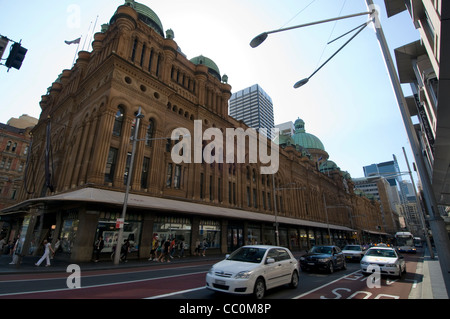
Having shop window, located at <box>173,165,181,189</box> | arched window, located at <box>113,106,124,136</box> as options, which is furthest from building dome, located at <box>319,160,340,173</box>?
arched window, located at <box>113,106,124,136</box>

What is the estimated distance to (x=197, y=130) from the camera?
98.3 feet

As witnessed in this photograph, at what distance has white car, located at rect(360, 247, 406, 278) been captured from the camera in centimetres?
1240

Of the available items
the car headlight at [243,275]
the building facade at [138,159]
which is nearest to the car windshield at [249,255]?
the car headlight at [243,275]

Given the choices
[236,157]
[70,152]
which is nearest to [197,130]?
[236,157]

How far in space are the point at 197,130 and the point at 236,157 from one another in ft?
27.2

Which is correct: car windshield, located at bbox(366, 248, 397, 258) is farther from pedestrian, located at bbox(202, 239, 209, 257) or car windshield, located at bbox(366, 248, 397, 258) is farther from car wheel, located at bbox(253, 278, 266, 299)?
pedestrian, located at bbox(202, 239, 209, 257)

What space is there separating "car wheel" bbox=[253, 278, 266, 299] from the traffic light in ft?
44.1

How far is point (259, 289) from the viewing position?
25.2 ft

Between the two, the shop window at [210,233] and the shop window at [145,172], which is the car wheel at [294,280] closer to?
the shop window at [145,172]

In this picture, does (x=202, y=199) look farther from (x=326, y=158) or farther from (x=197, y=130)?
(x=326, y=158)

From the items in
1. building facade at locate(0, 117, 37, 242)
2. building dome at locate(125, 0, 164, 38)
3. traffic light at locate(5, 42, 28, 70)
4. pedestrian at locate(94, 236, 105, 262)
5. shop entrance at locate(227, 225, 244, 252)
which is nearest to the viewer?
traffic light at locate(5, 42, 28, 70)

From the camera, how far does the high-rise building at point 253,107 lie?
459ft

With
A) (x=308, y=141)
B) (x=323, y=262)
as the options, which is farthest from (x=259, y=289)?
(x=308, y=141)

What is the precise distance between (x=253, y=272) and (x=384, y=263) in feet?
31.6
